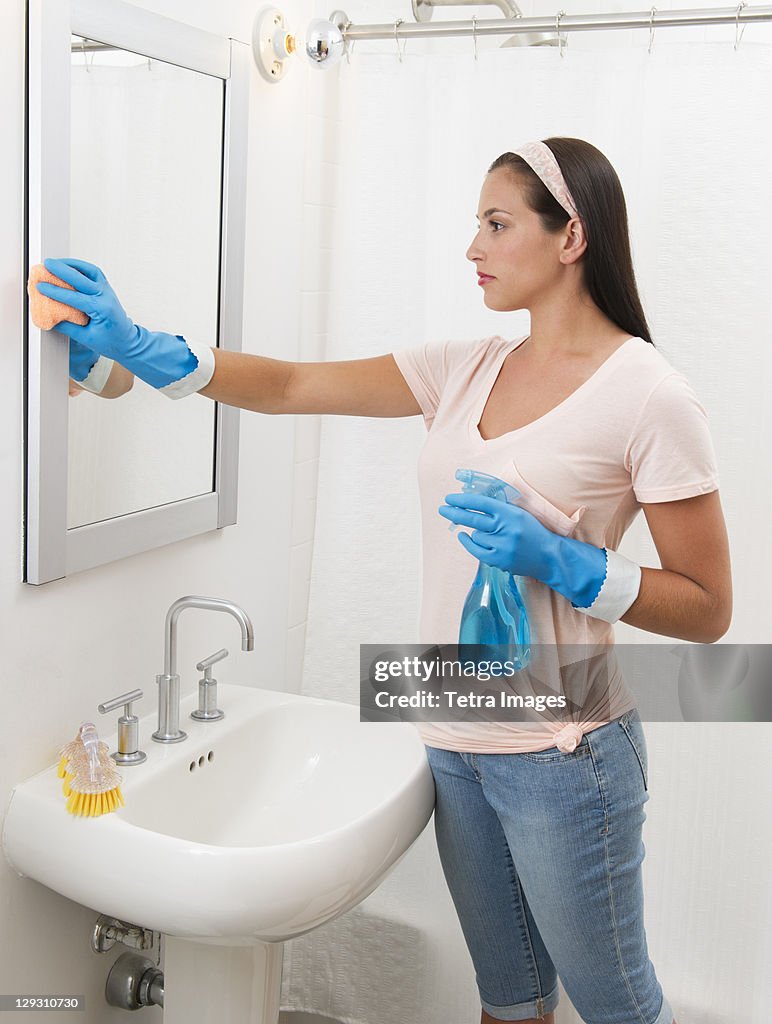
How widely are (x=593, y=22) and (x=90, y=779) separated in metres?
1.23

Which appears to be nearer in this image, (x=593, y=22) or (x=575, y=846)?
(x=575, y=846)

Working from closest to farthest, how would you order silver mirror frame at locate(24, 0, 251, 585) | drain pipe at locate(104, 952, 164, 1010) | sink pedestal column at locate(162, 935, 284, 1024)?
silver mirror frame at locate(24, 0, 251, 585) < sink pedestal column at locate(162, 935, 284, 1024) < drain pipe at locate(104, 952, 164, 1010)

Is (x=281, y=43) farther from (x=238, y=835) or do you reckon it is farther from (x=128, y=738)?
(x=238, y=835)

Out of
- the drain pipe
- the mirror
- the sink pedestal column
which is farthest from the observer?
the drain pipe

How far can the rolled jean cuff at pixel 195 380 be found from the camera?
1399 millimetres

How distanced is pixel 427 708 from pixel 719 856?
668mm

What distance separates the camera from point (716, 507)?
1.30 m

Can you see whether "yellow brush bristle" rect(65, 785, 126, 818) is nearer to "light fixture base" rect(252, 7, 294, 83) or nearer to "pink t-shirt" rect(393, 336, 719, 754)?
"pink t-shirt" rect(393, 336, 719, 754)

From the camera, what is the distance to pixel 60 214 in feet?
4.07

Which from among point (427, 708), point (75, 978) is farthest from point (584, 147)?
point (75, 978)

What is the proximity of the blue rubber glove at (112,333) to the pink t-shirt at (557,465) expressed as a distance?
0.34m

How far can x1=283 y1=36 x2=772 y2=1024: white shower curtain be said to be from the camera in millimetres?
1630

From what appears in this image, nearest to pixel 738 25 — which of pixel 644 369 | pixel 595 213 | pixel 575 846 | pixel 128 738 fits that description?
pixel 595 213

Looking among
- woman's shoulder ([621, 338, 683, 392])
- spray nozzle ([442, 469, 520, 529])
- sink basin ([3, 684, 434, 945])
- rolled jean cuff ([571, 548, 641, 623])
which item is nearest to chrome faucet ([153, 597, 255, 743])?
sink basin ([3, 684, 434, 945])
